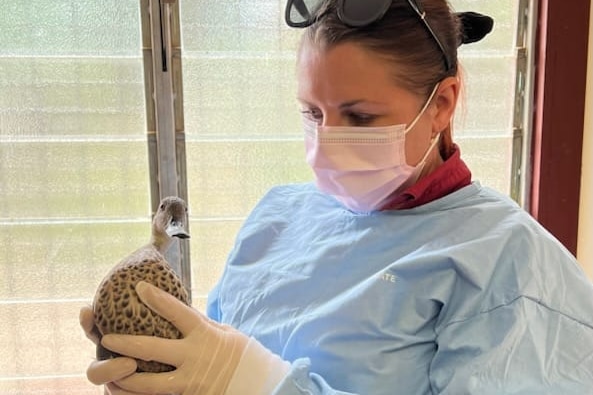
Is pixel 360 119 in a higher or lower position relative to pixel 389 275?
higher

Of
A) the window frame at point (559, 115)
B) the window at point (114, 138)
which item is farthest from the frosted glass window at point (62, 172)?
the window frame at point (559, 115)

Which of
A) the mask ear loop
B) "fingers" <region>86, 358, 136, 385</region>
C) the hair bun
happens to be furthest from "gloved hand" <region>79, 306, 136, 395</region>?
the hair bun

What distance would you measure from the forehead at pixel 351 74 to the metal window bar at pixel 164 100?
781 millimetres

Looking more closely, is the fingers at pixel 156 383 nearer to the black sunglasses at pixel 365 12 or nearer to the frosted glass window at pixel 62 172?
the black sunglasses at pixel 365 12

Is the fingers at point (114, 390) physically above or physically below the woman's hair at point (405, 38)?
below

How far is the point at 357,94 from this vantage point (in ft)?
2.87

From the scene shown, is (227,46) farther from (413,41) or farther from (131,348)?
(131,348)

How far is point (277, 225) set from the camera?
3.62 ft

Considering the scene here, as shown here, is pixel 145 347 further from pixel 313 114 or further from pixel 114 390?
pixel 313 114

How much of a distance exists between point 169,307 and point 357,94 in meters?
0.37

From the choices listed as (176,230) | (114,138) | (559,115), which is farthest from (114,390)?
(559,115)

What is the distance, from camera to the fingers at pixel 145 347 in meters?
0.78

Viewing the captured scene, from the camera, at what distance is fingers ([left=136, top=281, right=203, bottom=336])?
2.56 ft

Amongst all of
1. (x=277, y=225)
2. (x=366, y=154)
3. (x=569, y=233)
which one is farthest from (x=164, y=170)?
(x=569, y=233)
